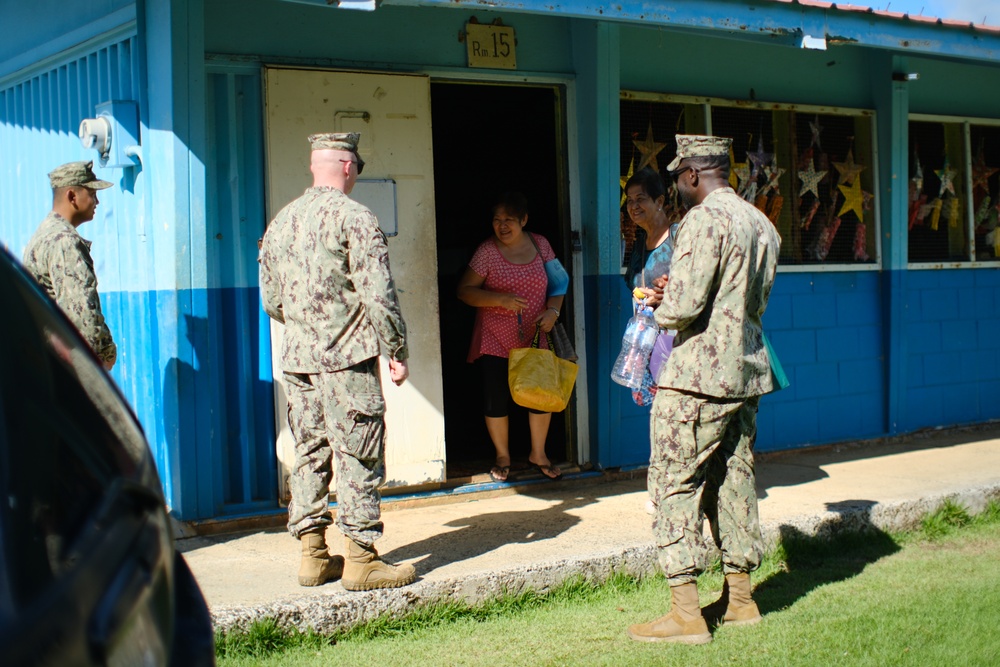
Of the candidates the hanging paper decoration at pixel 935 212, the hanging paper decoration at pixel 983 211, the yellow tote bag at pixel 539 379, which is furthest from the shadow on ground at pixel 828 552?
the hanging paper decoration at pixel 983 211

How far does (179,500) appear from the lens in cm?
579

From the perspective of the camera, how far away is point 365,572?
476cm

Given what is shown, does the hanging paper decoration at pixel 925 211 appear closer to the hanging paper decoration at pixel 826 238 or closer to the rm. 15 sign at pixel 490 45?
the hanging paper decoration at pixel 826 238

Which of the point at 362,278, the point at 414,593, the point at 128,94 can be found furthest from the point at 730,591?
the point at 128,94

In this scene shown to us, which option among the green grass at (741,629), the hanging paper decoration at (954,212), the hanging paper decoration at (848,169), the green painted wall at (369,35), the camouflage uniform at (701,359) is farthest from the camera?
the hanging paper decoration at (954,212)

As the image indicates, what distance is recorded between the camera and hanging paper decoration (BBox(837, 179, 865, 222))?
8.55 m

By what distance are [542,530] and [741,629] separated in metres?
1.50

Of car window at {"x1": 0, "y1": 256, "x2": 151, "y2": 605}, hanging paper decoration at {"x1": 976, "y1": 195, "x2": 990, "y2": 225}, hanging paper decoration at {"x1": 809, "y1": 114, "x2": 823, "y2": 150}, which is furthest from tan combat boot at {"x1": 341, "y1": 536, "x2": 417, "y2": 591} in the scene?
hanging paper decoration at {"x1": 976, "y1": 195, "x2": 990, "y2": 225}

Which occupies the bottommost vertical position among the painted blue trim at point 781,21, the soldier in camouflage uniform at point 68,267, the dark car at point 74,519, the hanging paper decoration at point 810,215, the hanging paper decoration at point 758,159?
the dark car at point 74,519

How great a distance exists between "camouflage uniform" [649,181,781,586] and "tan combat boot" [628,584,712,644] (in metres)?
0.06

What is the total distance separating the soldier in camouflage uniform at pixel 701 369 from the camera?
449 centimetres

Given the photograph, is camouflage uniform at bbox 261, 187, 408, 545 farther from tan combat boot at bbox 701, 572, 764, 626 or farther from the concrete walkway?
tan combat boot at bbox 701, 572, 764, 626

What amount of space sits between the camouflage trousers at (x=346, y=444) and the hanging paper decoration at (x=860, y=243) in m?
5.08

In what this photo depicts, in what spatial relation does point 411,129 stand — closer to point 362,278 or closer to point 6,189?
point 362,278
